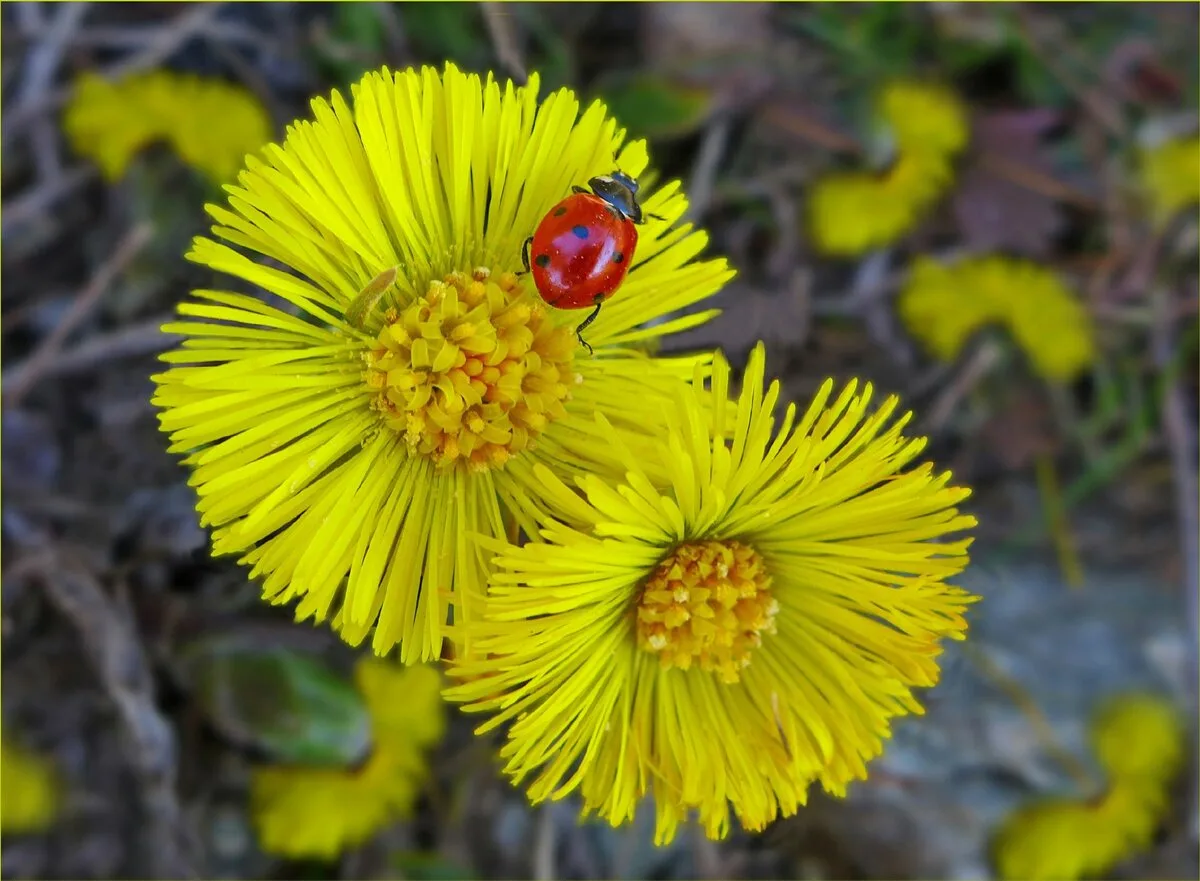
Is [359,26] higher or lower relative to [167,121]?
higher

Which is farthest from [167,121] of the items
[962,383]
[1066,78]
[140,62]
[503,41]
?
[1066,78]

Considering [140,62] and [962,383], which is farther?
[962,383]

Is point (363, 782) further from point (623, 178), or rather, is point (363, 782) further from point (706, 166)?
point (706, 166)

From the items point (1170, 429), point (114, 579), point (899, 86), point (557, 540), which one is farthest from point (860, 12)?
point (114, 579)

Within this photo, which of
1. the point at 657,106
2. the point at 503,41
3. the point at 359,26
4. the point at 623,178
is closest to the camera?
the point at 623,178

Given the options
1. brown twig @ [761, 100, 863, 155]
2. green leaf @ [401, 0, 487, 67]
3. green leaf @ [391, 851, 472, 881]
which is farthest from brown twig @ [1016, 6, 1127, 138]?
green leaf @ [391, 851, 472, 881]

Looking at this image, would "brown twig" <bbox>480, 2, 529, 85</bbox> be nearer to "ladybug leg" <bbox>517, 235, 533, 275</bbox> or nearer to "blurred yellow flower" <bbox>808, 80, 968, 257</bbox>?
"ladybug leg" <bbox>517, 235, 533, 275</bbox>

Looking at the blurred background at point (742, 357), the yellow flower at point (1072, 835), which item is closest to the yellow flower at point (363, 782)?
the blurred background at point (742, 357)
